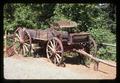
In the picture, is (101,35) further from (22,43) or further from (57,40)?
(22,43)

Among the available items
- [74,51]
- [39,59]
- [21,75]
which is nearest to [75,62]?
[74,51]

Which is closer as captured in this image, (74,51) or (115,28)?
(115,28)

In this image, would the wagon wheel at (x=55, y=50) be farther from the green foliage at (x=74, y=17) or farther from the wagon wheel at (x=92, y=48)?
the wagon wheel at (x=92, y=48)

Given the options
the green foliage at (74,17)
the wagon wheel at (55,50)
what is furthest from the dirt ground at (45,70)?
the green foliage at (74,17)

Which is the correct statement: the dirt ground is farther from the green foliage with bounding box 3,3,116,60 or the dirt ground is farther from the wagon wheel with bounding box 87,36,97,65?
the green foliage with bounding box 3,3,116,60

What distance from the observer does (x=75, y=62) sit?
3740 millimetres

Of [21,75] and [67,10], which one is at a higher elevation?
[67,10]

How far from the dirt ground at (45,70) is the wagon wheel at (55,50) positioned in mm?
70

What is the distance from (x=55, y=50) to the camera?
388cm

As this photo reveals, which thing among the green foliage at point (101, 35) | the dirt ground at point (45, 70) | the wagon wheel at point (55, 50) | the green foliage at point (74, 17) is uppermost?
the green foliage at point (74, 17)

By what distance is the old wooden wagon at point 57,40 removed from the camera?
371 centimetres

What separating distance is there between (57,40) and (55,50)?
0.54 feet

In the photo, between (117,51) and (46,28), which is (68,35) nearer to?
(46,28)

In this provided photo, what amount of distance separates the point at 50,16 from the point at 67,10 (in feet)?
0.72
